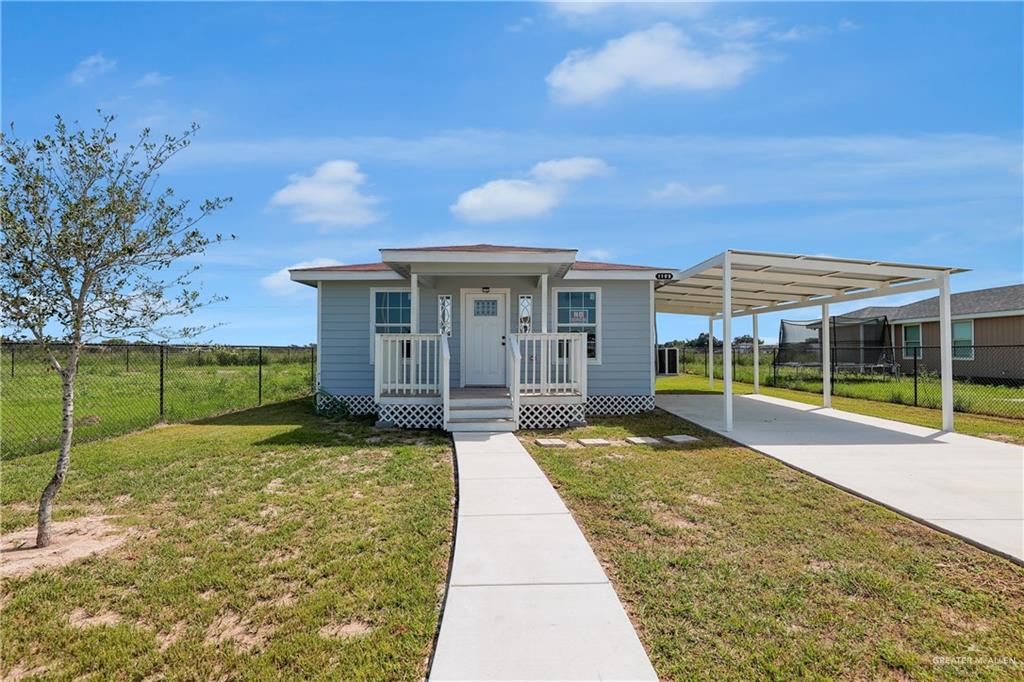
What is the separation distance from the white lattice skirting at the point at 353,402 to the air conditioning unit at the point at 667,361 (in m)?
7.32

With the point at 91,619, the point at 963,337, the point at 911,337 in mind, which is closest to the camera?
the point at 91,619

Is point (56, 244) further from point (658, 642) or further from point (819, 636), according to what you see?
point (819, 636)

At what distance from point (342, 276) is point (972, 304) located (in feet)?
69.0

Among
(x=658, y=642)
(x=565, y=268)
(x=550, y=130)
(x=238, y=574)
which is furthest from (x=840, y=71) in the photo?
(x=238, y=574)

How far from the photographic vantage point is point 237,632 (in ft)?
7.96

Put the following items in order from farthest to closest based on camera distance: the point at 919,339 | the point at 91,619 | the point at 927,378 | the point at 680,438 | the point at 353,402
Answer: the point at 919,339 → the point at 927,378 → the point at 353,402 → the point at 680,438 → the point at 91,619

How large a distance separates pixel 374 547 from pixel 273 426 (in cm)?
578

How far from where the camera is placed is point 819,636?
2.39m

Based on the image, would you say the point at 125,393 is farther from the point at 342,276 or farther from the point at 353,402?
the point at 342,276

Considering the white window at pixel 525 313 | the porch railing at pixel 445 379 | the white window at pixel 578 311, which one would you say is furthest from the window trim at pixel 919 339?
the porch railing at pixel 445 379

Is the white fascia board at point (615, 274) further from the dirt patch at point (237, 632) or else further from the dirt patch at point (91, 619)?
the dirt patch at point (91, 619)

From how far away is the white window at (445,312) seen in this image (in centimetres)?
990

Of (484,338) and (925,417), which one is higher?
(484,338)

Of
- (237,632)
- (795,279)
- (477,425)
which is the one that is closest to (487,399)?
(477,425)
